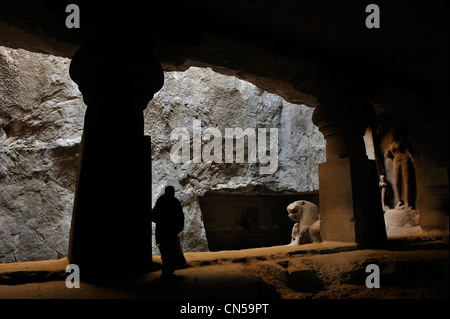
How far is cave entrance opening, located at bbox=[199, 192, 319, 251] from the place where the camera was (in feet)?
40.3

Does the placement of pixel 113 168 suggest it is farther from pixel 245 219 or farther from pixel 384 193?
pixel 245 219

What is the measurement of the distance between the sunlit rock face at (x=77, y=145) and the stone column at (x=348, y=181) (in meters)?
8.09

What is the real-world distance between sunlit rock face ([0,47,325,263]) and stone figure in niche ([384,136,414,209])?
6.98 metres

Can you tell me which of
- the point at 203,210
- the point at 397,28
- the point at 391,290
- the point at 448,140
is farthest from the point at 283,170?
the point at 448,140

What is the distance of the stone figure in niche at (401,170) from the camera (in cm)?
521

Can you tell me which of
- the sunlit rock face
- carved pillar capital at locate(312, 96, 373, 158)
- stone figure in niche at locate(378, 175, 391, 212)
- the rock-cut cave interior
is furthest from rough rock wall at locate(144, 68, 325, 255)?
carved pillar capital at locate(312, 96, 373, 158)

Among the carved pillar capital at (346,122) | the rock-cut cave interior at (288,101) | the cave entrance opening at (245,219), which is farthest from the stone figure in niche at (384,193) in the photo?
the cave entrance opening at (245,219)

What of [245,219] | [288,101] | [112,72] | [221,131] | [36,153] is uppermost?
[221,131]

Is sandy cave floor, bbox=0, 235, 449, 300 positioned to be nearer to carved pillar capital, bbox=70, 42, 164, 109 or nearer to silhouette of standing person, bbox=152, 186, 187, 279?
silhouette of standing person, bbox=152, 186, 187, 279

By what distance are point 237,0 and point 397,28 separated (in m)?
1.66

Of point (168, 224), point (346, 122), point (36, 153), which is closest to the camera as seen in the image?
point (168, 224)

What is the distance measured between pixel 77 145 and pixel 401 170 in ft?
33.2

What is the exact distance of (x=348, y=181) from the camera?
143 inches

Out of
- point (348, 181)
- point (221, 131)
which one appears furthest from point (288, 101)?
point (221, 131)
